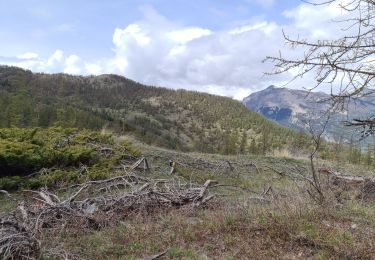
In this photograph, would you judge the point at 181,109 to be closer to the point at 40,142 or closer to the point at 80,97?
the point at 80,97

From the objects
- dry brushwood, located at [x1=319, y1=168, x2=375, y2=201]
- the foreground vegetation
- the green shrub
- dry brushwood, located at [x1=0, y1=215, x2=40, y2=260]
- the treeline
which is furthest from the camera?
the treeline

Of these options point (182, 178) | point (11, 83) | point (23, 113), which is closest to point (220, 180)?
point (182, 178)

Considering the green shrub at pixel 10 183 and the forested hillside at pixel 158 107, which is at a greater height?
the forested hillside at pixel 158 107

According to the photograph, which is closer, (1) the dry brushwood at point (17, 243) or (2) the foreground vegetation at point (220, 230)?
(1) the dry brushwood at point (17, 243)

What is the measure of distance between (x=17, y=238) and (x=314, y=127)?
3.83m

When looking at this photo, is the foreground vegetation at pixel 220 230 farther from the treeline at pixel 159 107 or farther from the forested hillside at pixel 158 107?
the treeline at pixel 159 107

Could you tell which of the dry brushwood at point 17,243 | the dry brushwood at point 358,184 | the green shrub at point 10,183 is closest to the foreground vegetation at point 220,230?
the green shrub at point 10,183

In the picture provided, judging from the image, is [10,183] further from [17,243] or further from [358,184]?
[358,184]

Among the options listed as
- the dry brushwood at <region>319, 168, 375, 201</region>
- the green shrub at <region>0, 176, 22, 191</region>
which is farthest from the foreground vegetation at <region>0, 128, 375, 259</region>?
the dry brushwood at <region>319, 168, 375, 201</region>

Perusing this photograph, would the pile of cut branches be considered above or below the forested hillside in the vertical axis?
below

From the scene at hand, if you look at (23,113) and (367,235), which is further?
(23,113)

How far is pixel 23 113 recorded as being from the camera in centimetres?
3869

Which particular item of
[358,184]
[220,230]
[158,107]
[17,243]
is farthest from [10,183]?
[158,107]

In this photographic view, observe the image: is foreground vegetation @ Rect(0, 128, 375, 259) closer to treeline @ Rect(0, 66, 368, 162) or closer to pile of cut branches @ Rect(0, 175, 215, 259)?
pile of cut branches @ Rect(0, 175, 215, 259)
